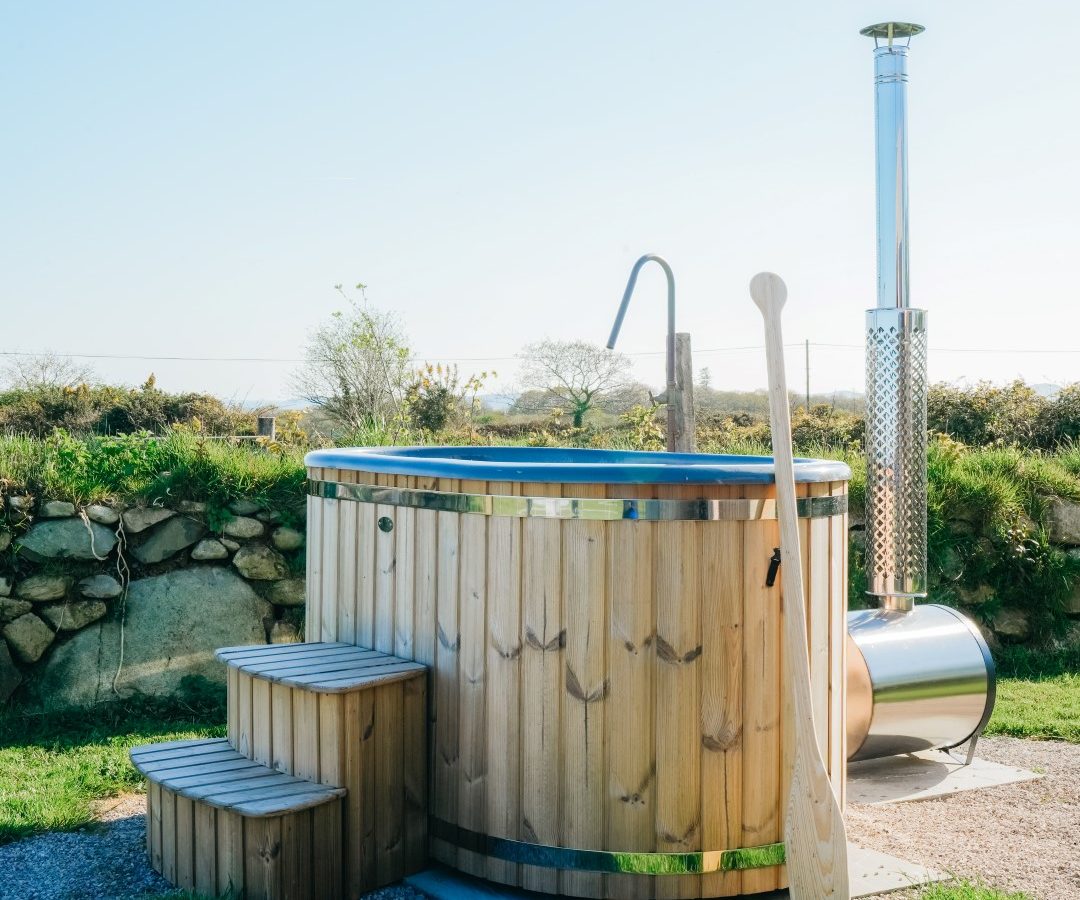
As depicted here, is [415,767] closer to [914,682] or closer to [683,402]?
[914,682]

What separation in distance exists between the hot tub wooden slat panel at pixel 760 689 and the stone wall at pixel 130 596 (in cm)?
276

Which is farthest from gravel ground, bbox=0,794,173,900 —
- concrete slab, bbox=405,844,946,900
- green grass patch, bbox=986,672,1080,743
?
green grass patch, bbox=986,672,1080,743

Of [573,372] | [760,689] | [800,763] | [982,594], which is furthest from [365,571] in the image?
[573,372]

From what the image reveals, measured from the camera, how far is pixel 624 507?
8.31 ft

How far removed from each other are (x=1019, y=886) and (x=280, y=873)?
188cm

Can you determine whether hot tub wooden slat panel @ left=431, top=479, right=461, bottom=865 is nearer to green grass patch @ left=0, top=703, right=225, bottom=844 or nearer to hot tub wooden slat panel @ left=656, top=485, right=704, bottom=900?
hot tub wooden slat panel @ left=656, top=485, right=704, bottom=900

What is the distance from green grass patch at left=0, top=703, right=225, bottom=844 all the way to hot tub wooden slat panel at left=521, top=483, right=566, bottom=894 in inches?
58.6

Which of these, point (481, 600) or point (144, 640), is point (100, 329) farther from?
point (481, 600)

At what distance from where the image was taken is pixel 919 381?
388cm

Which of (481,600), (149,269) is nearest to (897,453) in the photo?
(481,600)

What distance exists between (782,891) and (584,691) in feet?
2.49

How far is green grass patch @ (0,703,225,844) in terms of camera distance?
328cm

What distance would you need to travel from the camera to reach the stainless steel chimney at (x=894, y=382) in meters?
3.85

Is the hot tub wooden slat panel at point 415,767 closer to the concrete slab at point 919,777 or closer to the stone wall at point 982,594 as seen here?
the concrete slab at point 919,777
